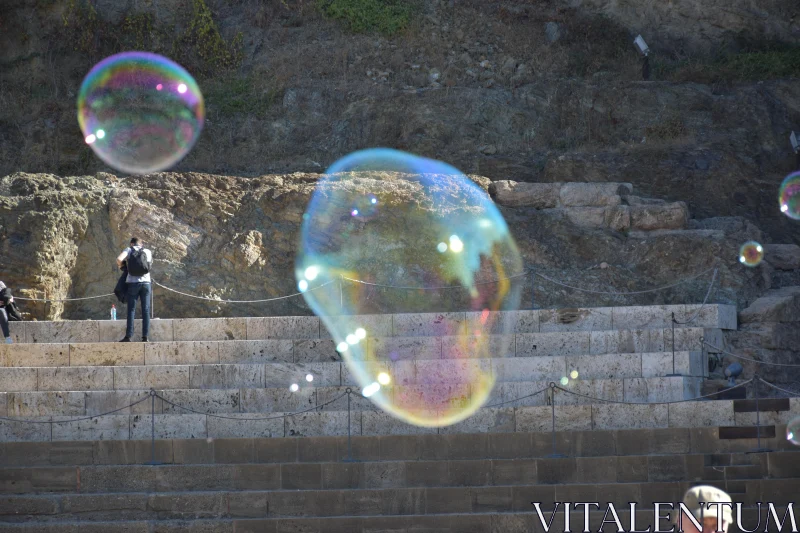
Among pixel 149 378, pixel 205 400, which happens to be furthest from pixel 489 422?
pixel 149 378

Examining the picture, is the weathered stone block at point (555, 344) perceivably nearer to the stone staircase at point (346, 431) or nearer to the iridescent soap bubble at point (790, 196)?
the stone staircase at point (346, 431)

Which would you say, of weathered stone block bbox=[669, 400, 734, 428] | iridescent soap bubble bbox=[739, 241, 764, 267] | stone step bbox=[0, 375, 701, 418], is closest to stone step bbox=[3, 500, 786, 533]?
weathered stone block bbox=[669, 400, 734, 428]

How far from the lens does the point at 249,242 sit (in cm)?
1680

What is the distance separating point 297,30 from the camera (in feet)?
80.6

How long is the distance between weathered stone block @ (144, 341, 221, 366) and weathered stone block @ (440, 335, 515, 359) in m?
2.92

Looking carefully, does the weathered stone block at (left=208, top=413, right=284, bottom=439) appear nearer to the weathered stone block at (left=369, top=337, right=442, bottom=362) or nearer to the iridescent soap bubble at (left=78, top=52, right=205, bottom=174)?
the weathered stone block at (left=369, top=337, right=442, bottom=362)

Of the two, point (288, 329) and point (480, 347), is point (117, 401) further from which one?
point (480, 347)

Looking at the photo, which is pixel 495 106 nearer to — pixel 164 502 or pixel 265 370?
pixel 265 370

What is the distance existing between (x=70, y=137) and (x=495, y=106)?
8301mm

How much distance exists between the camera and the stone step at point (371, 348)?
13.9 m

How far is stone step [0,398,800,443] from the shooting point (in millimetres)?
12562

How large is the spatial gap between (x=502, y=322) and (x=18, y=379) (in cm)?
606

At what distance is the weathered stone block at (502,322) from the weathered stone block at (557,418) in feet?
6.38

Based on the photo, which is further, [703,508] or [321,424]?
[321,424]
